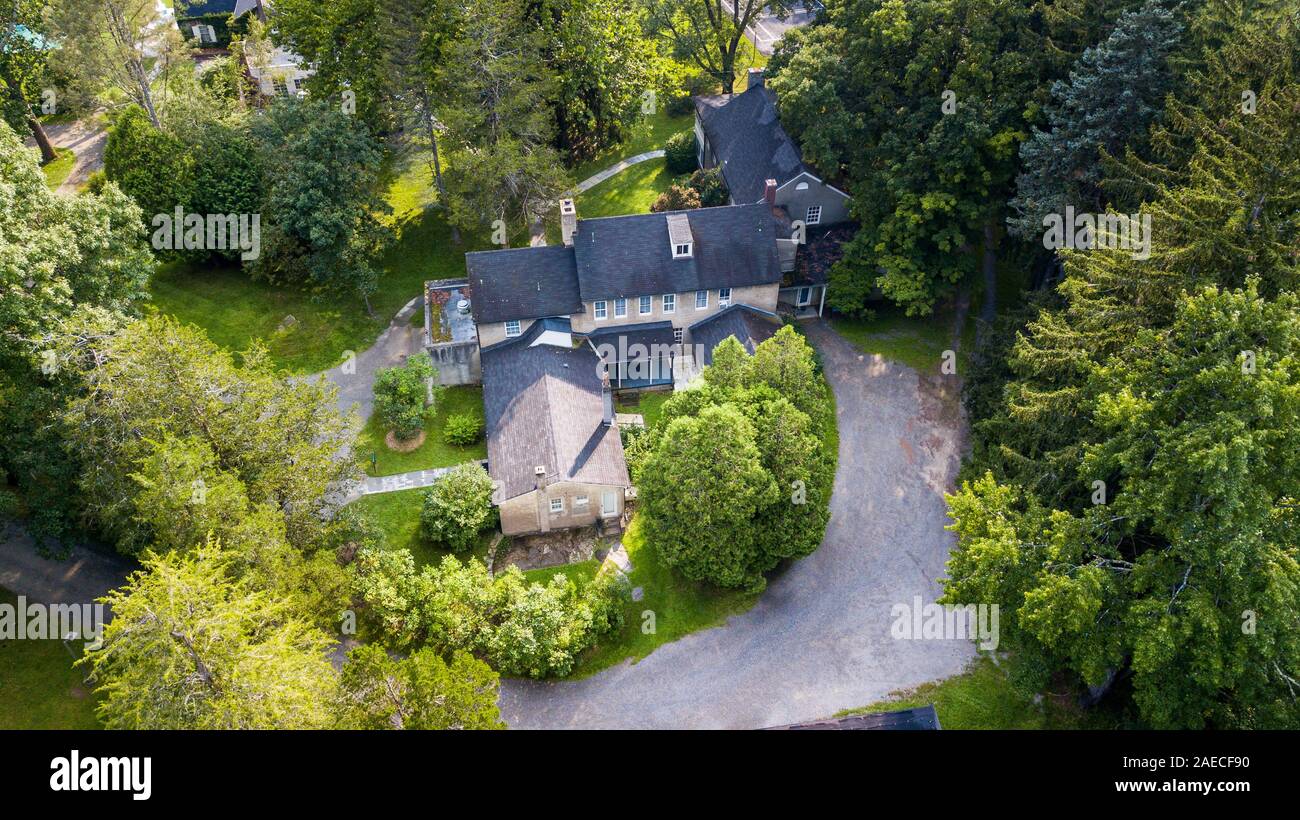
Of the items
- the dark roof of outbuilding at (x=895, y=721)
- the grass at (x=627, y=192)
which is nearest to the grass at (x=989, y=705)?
the dark roof of outbuilding at (x=895, y=721)

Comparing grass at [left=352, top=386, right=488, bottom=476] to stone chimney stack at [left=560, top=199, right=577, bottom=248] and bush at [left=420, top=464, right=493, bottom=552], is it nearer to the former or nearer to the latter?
bush at [left=420, top=464, right=493, bottom=552]

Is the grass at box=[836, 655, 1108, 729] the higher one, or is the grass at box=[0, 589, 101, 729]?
the grass at box=[0, 589, 101, 729]

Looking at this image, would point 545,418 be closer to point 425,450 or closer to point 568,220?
point 425,450

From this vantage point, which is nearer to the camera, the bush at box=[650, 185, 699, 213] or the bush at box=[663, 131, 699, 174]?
the bush at box=[650, 185, 699, 213]

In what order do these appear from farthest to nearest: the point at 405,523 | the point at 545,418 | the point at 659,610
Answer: the point at 545,418, the point at 405,523, the point at 659,610

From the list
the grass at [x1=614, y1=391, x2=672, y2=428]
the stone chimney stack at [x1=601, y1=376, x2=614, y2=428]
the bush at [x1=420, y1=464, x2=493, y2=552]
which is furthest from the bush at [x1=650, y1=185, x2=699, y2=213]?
the bush at [x1=420, y1=464, x2=493, y2=552]

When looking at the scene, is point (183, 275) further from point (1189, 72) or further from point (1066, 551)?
point (1189, 72)


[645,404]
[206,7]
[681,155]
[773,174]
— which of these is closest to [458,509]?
[645,404]
